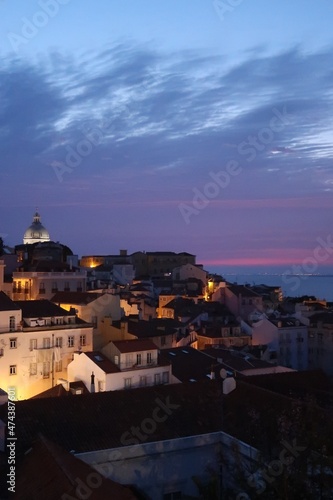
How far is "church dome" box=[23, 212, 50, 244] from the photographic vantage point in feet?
266

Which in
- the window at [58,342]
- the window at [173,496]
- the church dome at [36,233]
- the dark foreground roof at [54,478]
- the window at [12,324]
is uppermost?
the church dome at [36,233]

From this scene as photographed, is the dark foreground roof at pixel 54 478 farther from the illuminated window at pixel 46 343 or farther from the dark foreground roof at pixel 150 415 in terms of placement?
the illuminated window at pixel 46 343

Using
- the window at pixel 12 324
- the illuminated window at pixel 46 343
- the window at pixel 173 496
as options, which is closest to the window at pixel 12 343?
the window at pixel 12 324

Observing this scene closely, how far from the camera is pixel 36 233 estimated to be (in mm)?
81875

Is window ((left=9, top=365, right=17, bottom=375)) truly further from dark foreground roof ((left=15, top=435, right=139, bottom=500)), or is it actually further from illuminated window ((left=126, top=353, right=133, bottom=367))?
dark foreground roof ((left=15, top=435, right=139, bottom=500))

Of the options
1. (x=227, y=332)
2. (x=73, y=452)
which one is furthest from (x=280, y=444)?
(x=227, y=332)

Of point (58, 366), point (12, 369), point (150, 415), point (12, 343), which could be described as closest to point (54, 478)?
point (150, 415)

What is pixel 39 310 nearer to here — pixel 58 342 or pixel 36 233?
pixel 58 342

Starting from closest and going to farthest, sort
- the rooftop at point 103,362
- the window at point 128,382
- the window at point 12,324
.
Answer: the rooftop at point 103,362 → the window at point 128,382 → the window at point 12,324

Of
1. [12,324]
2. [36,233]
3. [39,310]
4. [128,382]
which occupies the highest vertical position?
[36,233]

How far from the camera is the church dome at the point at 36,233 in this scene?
Result: 81.1 m

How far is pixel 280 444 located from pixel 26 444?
19.0 ft

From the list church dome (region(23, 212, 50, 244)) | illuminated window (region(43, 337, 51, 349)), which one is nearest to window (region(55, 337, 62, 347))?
illuminated window (region(43, 337, 51, 349))

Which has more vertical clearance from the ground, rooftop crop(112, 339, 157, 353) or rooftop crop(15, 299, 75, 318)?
rooftop crop(15, 299, 75, 318)
